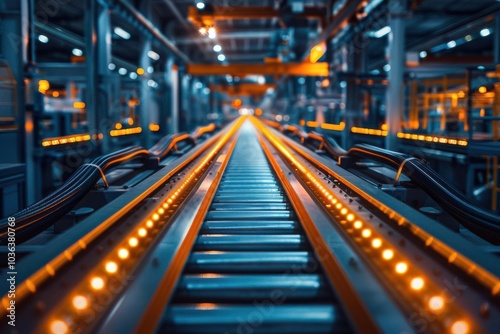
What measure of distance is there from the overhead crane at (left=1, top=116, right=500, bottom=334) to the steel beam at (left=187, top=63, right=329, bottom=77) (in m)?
14.2

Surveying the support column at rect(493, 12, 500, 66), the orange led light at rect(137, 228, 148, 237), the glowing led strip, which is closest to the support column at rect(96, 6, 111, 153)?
the glowing led strip

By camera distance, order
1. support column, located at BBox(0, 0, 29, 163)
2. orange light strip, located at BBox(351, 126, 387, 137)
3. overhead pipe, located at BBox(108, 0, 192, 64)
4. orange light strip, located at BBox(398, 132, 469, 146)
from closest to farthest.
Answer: support column, located at BBox(0, 0, 29, 163)
orange light strip, located at BBox(398, 132, 469, 146)
orange light strip, located at BBox(351, 126, 387, 137)
overhead pipe, located at BBox(108, 0, 192, 64)

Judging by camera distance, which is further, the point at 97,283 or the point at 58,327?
the point at 97,283

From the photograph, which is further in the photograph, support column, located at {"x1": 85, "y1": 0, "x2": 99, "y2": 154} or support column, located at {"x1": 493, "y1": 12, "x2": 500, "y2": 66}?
support column, located at {"x1": 493, "y1": 12, "x2": 500, "y2": 66}

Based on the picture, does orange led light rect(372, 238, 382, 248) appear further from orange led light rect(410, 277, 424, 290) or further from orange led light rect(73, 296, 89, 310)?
orange led light rect(73, 296, 89, 310)

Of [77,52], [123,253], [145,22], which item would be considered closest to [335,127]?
[145,22]

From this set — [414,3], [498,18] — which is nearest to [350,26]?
[414,3]

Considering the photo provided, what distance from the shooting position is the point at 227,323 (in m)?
2.04

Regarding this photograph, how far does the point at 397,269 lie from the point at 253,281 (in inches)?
31.0

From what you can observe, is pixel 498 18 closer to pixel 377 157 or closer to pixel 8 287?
pixel 377 157

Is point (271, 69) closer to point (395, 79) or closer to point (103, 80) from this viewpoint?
point (395, 79)

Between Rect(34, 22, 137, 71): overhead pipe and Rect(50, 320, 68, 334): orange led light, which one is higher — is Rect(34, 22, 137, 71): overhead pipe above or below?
above

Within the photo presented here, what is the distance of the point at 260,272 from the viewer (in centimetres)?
273

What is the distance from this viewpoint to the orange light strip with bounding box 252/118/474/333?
1.91m
